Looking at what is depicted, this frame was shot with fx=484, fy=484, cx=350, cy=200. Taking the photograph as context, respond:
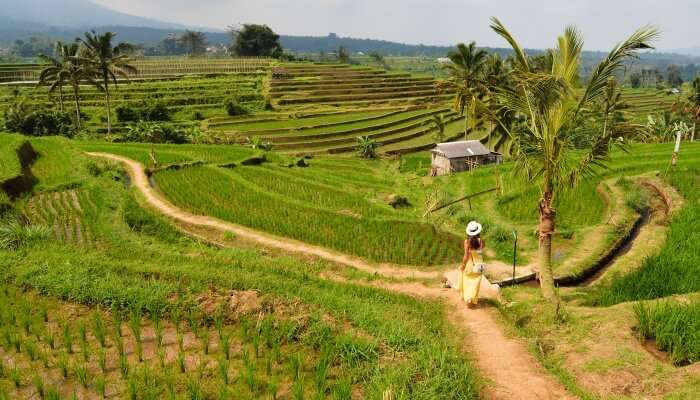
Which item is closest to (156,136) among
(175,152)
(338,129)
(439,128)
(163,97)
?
(175,152)

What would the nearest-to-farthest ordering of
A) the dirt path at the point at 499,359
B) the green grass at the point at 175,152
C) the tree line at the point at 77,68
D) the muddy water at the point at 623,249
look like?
the dirt path at the point at 499,359 < the muddy water at the point at 623,249 < the green grass at the point at 175,152 < the tree line at the point at 77,68

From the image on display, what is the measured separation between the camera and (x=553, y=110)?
7.39 meters

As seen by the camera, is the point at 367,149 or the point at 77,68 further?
the point at 367,149

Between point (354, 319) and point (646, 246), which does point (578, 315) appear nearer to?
point (354, 319)

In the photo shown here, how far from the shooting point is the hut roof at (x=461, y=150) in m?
29.0

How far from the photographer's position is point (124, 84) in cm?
5947

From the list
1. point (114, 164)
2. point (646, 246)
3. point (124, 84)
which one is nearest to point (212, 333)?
point (646, 246)

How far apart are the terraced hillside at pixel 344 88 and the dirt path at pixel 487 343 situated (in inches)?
1751

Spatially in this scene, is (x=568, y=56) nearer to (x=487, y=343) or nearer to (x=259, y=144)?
(x=487, y=343)

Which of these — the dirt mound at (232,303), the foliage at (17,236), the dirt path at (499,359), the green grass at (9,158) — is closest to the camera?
the dirt path at (499,359)

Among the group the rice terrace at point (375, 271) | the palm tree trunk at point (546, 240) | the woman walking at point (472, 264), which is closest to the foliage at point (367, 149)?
the rice terrace at point (375, 271)

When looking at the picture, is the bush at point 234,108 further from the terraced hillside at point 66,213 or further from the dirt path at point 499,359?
the dirt path at point 499,359

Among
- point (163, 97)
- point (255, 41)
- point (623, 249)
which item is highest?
point (255, 41)

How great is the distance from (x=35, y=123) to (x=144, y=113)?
9.87 metres
